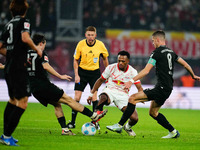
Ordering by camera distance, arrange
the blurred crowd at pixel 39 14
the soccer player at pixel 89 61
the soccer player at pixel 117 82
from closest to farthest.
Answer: the soccer player at pixel 117 82, the soccer player at pixel 89 61, the blurred crowd at pixel 39 14

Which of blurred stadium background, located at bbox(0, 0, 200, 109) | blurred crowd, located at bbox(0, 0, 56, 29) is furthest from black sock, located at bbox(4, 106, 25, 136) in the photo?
blurred crowd, located at bbox(0, 0, 56, 29)

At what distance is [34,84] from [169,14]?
17.8m

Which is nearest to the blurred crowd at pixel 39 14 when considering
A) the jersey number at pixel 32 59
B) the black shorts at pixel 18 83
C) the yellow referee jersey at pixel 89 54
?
the yellow referee jersey at pixel 89 54

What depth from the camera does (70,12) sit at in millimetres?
20719

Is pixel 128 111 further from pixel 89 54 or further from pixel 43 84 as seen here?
pixel 89 54

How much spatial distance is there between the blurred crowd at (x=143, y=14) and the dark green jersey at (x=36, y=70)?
14395 mm

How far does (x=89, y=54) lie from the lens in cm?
1033

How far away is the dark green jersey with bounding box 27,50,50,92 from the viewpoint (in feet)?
25.4

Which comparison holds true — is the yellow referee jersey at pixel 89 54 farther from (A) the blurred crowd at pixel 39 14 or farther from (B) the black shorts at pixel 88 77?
(A) the blurred crowd at pixel 39 14

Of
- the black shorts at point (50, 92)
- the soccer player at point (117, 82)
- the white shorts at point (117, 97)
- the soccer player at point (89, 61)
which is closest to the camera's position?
the black shorts at point (50, 92)

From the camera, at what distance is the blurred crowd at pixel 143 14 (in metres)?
23.0

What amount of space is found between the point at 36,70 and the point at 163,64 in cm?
232

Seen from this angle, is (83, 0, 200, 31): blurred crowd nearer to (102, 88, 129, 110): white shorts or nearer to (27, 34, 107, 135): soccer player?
(102, 88, 129, 110): white shorts

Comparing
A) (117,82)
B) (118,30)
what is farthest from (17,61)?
(118,30)
